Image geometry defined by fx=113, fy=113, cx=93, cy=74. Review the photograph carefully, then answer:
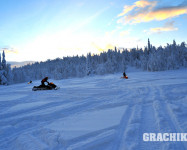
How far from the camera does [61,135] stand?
3322 millimetres

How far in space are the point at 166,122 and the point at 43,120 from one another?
4534mm

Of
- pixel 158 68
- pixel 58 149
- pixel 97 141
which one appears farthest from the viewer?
pixel 158 68

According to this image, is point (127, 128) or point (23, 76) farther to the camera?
point (23, 76)

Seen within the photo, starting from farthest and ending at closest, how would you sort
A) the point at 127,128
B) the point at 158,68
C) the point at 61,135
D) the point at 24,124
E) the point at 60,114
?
1. the point at 158,68
2. the point at 60,114
3. the point at 24,124
4. the point at 127,128
5. the point at 61,135

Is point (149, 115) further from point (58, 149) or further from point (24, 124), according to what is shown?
point (24, 124)

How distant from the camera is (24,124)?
14.1 ft

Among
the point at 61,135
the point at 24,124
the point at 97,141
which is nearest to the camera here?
the point at 97,141

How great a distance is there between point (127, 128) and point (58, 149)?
209cm

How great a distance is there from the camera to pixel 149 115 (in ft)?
14.6

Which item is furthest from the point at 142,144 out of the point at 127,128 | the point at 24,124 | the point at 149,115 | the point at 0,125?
the point at 0,125

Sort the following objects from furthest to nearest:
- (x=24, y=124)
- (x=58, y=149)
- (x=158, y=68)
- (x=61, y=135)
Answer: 1. (x=158, y=68)
2. (x=24, y=124)
3. (x=61, y=135)
4. (x=58, y=149)

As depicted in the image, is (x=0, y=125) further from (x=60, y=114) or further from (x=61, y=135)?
(x=61, y=135)

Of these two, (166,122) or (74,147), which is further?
(166,122)

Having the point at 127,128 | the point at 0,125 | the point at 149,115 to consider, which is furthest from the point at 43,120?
the point at 149,115
